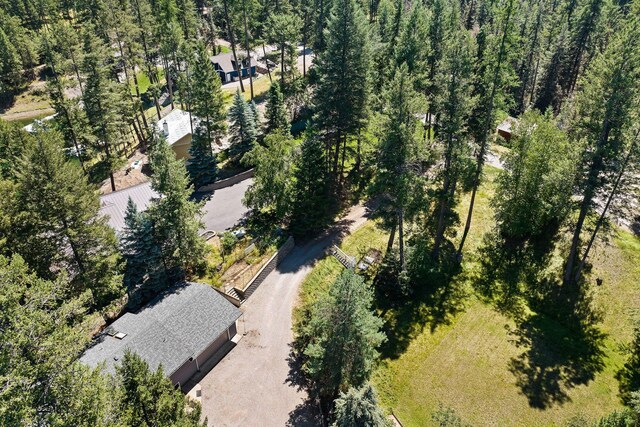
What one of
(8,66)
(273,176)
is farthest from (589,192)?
(8,66)

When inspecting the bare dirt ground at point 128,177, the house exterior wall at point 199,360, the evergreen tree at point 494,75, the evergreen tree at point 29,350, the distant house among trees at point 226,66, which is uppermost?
the evergreen tree at point 494,75

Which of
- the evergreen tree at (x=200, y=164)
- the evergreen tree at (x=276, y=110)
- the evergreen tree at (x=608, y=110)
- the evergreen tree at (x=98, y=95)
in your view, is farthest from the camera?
the evergreen tree at (x=276, y=110)

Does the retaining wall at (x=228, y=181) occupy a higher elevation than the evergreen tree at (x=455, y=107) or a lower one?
lower

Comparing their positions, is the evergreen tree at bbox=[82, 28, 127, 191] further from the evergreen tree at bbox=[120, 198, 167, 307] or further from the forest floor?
the forest floor

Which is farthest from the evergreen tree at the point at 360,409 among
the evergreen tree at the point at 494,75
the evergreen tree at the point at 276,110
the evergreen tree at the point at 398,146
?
the evergreen tree at the point at 276,110

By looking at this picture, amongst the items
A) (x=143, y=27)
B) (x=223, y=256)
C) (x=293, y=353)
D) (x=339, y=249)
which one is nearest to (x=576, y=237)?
(x=339, y=249)

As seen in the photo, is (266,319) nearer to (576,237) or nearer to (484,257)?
(484,257)

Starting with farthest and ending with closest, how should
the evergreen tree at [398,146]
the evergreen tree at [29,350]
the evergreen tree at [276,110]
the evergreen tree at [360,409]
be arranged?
1. the evergreen tree at [276,110]
2. the evergreen tree at [398,146]
3. the evergreen tree at [360,409]
4. the evergreen tree at [29,350]

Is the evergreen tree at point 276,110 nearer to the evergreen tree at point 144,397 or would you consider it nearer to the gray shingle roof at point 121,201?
the gray shingle roof at point 121,201
